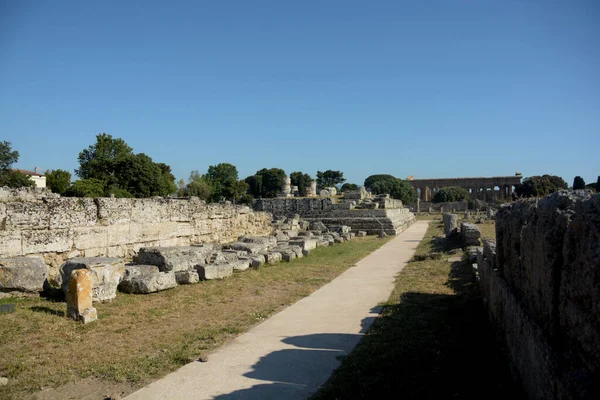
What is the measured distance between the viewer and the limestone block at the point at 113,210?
1148cm

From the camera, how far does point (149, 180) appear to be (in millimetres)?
45125

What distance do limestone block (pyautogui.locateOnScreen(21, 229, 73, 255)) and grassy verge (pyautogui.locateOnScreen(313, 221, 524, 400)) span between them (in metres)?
7.76

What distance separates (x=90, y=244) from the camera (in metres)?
11.0

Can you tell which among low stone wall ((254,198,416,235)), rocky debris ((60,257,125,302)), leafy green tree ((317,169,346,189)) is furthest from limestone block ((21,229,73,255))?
leafy green tree ((317,169,346,189))

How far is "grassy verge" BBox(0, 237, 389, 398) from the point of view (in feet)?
16.6

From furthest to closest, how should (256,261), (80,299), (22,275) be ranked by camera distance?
(256,261) → (22,275) → (80,299)

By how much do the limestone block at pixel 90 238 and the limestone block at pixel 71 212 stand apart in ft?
0.53

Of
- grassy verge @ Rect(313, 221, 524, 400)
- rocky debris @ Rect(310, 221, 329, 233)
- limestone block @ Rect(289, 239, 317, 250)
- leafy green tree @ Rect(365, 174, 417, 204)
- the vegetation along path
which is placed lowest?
the vegetation along path

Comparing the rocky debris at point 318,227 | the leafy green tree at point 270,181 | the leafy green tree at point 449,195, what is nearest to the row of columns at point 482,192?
the leafy green tree at point 449,195

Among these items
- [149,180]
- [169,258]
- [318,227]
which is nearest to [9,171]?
[149,180]

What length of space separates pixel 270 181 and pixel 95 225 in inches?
2291

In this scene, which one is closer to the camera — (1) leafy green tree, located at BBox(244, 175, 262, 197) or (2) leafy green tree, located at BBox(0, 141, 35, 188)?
(2) leafy green tree, located at BBox(0, 141, 35, 188)

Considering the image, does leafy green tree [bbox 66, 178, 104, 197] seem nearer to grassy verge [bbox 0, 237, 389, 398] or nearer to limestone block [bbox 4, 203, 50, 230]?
limestone block [bbox 4, 203, 50, 230]

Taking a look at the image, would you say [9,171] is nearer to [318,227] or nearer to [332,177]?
[318,227]
